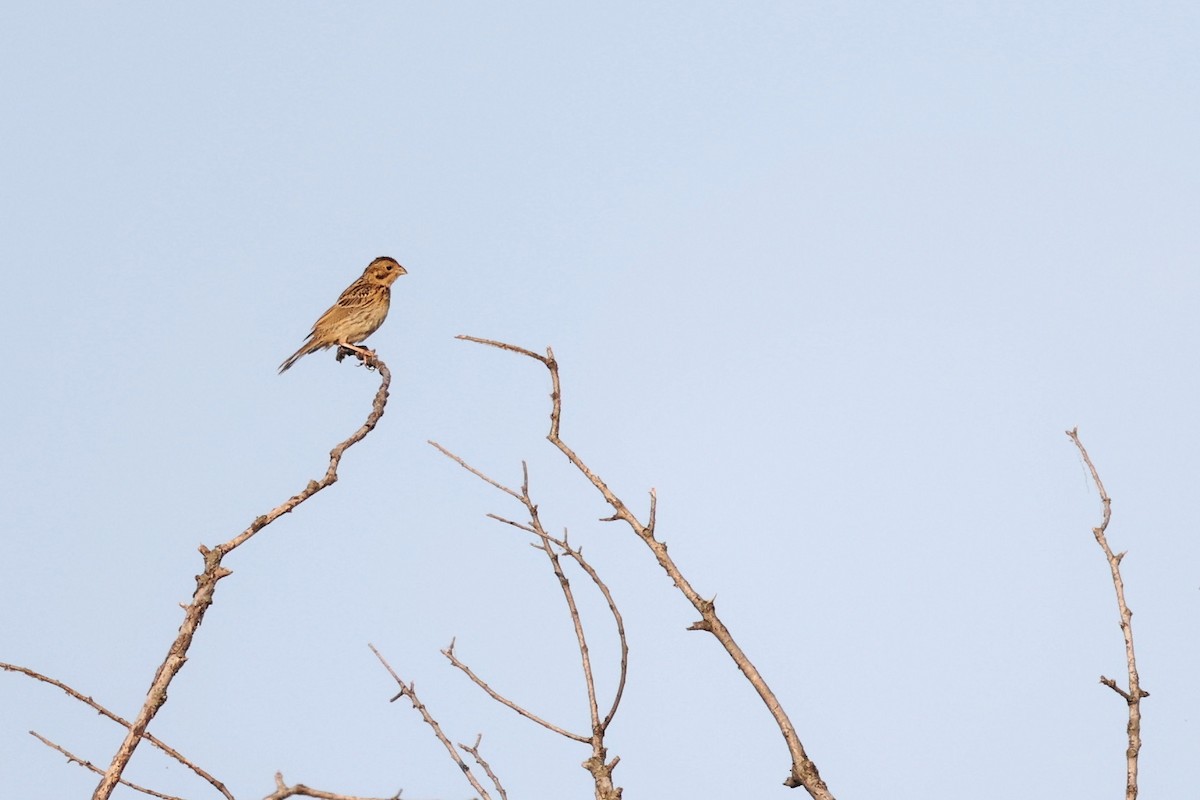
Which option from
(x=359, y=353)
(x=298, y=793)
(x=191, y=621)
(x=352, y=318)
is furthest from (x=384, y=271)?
(x=298, y=793)

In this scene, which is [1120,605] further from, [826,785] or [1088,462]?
[826,785]

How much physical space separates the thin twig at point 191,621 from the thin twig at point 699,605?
0.93 metres

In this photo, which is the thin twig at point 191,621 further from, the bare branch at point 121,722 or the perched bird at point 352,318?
the perched bird at point 352,318

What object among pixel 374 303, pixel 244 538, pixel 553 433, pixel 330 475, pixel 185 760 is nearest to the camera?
pixel 185 760

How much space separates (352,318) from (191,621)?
11.8m

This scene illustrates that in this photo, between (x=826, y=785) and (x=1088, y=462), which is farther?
(x=1088, y=462)

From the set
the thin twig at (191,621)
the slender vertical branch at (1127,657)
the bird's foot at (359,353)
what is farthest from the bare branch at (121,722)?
the bird's foot at (359,353)

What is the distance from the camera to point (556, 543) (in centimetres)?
351

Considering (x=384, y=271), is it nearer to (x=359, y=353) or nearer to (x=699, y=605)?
(x=359, y=353)

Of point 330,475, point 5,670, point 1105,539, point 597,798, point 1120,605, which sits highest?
point 330,475

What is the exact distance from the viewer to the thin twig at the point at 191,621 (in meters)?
3.13

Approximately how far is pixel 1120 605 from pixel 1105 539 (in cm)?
24

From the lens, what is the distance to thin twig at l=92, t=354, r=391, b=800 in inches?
123

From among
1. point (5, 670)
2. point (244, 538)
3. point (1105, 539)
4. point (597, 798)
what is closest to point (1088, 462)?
point (1105, 539)
